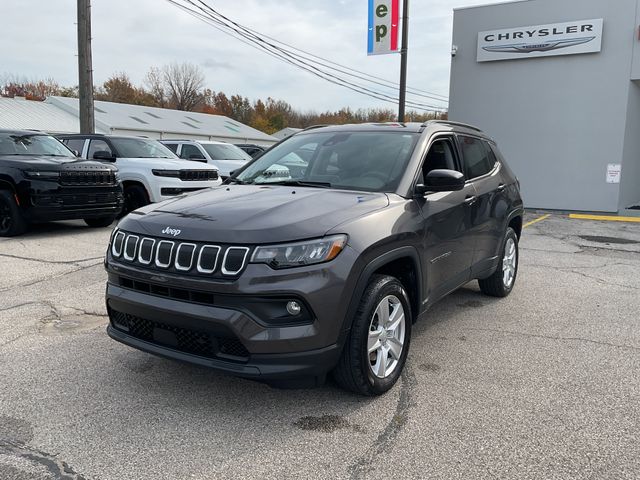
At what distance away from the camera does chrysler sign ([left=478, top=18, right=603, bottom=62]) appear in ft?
49.7

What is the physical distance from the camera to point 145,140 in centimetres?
1226

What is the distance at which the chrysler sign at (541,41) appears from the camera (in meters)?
15.1

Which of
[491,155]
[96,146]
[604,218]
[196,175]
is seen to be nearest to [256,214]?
[491,155]

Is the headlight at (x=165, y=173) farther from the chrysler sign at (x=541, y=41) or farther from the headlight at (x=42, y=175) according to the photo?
the chrysler sign at (x=541, y=41)

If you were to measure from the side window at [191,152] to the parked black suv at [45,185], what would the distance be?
5341 mm

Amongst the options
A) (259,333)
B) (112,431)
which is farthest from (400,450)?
(112,431)

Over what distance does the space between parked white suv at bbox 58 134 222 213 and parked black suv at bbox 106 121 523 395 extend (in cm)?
700

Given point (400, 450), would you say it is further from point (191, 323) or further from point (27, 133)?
point (27, 133)

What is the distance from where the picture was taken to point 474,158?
5234 millimetres

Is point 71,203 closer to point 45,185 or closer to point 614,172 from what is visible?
point 45,185

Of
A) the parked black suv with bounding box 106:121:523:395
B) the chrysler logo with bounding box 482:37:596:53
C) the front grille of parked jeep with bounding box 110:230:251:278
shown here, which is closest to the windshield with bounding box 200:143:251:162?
the chrysler logo with bounding box 482:37:596:53

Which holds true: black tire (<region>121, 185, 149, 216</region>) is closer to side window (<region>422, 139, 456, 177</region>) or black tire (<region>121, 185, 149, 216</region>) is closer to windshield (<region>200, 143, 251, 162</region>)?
windshield (<region>200, 143, 251, 162</region>)

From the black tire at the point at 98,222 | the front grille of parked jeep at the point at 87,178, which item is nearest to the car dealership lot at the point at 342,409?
the front grille of parked jeep at the point at 87,178

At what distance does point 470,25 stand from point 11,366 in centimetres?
1704
